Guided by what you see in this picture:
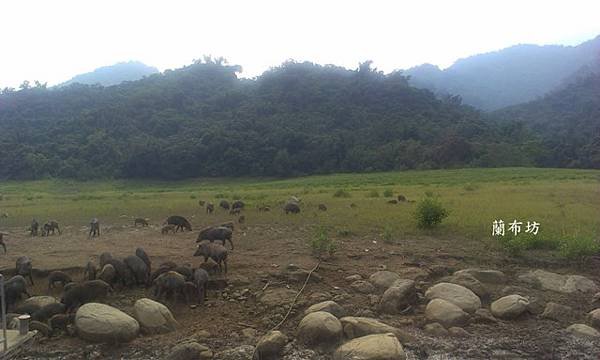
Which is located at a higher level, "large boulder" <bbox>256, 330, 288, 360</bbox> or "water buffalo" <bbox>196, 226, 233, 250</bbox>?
"water buffalo" <bbox>196, 226, 233, 250</bbox>

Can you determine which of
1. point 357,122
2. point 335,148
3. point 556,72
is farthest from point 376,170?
point 556,72

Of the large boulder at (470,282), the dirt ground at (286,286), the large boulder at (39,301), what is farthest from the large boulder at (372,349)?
the large boulder at (39,301)

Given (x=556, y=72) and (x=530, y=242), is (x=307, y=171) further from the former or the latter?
(x=556, y=72)

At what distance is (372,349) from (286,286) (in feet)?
11.9

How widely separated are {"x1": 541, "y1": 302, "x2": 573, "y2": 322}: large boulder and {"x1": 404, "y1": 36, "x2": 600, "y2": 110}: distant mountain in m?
122

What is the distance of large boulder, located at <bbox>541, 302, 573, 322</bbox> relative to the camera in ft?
36.0

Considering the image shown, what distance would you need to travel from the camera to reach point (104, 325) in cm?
1019

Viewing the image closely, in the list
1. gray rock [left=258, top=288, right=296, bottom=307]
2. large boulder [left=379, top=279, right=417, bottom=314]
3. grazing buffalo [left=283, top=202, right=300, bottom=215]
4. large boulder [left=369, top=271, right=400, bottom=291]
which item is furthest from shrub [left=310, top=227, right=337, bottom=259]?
grazing buffalo [left=283, top=202, right=300, bottom=215]

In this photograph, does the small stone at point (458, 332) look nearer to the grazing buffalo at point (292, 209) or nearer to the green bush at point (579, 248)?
the green bush at point (579, 248)

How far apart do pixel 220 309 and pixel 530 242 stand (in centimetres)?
913

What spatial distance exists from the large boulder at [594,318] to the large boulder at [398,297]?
143 inches

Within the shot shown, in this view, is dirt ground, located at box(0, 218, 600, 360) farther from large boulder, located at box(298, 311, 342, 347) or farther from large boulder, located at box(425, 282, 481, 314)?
large boulder, located at box(425, 282, 481, 314)

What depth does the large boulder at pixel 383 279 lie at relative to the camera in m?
12.2

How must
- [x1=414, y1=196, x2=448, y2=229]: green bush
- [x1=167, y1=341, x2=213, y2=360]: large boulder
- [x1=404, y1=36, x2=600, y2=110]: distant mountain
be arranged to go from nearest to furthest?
[x1=167, y1=341, x2=213, y2=360]: large boulder < [x1=414, y1=196, x2=448, y2=229]: green bush < [x1=404, y1=36, x2=600, y2=110]: distant mountain
